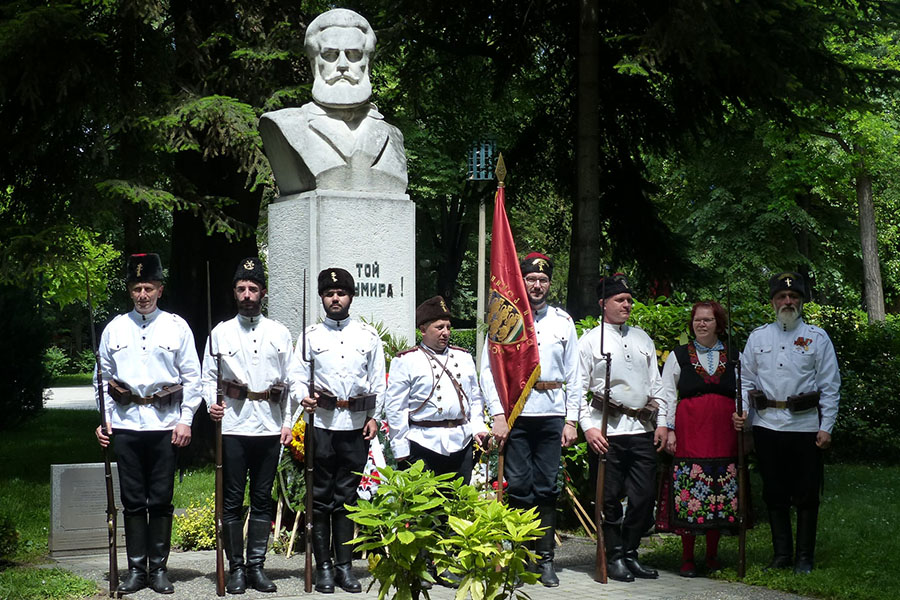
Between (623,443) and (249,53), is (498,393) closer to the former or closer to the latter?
(623,443)

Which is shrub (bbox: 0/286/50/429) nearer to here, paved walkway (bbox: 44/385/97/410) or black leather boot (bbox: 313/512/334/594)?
paved walkway (bbox: 44/385/97/410)

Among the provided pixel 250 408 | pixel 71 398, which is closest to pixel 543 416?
pixel 250 408

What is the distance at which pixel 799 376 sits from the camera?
8.12 meters

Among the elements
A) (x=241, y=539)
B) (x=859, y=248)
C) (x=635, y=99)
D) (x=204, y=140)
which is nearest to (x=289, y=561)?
(x=241, y=539)

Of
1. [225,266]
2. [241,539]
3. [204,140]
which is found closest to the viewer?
[241,539]

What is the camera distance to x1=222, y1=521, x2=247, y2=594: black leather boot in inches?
299

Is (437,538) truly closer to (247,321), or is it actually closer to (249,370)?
(249,370)

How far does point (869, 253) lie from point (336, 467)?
24738mm

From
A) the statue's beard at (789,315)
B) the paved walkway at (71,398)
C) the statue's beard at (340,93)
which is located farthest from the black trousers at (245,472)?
the paved walkway at (71,398)

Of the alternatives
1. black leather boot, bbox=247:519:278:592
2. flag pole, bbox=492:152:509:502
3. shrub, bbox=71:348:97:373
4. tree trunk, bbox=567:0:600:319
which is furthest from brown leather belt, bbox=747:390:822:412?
shrub, bbox=71:348:97:373

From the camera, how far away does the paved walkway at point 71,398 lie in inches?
1125

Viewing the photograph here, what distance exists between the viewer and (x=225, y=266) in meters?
15.3

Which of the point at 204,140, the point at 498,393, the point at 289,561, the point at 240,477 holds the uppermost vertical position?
the point at 204,140

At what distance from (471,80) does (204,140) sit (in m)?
4.91
